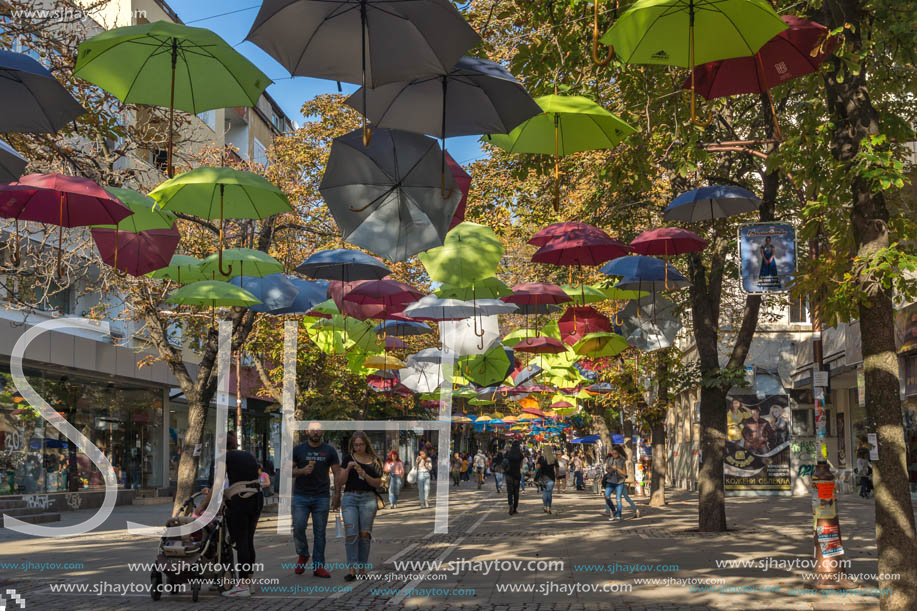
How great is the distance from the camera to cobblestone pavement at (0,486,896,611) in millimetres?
11008

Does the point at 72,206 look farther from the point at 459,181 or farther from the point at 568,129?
the point at 568,129

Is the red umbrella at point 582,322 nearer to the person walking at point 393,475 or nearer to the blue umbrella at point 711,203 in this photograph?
the blue umbrella at point 711,203

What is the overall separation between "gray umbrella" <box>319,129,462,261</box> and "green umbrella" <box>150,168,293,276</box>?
139 centimetres

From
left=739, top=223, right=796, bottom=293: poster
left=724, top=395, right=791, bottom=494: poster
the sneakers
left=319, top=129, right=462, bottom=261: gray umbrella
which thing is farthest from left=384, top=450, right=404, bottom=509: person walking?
left=319, top=129, right=462, bottom=261: gray umbrella

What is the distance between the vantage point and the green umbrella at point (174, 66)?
28.9 feet

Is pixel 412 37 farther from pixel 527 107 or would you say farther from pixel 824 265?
pixel 824 265

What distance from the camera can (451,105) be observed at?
28.0ft

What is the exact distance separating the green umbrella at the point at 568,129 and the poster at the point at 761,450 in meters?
27.0

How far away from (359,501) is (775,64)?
287 inches

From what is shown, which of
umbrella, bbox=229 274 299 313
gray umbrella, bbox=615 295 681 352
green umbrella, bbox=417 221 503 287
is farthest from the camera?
gray umbrella, bbox=615 295 681 352

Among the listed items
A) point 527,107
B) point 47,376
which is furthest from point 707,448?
point 47,376

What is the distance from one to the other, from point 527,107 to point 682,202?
656 centimetres

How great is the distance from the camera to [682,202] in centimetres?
1451

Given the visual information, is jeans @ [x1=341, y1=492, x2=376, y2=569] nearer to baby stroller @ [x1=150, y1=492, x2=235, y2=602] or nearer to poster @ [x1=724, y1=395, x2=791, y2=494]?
baby stroller @ [x1=150, y1=492, x2=235, y2=602]
